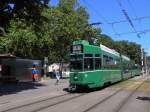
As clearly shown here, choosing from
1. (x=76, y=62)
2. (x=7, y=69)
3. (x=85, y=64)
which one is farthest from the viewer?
(x=7, y=69)

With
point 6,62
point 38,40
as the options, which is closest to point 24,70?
point 6,62

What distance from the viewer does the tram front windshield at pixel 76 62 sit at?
96.1 feet

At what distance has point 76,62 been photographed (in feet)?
96.7

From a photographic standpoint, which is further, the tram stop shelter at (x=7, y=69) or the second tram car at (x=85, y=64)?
the tram stop shelter at (x=7, y=69)

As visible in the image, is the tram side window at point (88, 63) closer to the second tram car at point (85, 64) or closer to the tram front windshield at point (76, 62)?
the second tram car at point (85, 64)

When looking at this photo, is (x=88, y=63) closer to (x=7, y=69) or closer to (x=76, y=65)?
(x=76, y=65)

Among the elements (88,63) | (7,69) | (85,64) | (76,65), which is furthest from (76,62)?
(7,69)

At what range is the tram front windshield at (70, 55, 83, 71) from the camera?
1153 inches

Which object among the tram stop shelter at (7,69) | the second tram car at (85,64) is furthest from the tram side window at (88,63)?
the tram stop shelter at (7,69)

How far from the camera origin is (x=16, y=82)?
140ft

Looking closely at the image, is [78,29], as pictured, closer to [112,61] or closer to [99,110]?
[112,61]

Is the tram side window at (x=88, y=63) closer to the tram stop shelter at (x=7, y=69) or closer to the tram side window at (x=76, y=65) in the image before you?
the tram side window at (x=76, y=65)

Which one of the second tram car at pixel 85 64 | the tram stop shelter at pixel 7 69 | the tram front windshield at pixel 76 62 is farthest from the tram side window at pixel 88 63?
the tram stop shelter at pixel 7 69

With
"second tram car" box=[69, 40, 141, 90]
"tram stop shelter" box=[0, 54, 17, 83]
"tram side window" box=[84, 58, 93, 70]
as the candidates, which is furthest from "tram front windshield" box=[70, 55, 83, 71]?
"tram stop shelter" box=[0, 54, 17, 83]
